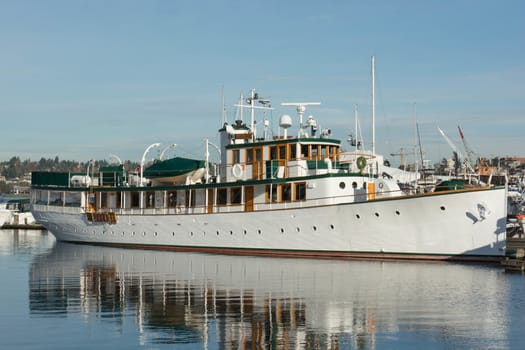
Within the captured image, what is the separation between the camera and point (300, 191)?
35.1m

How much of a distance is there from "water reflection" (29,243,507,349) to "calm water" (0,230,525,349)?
0.11ft

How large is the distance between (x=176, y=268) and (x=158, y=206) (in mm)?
10997

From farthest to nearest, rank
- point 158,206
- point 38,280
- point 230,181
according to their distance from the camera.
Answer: point 158,206
point 230,181
point 38,280

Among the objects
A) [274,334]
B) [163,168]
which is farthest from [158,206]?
[274,334]

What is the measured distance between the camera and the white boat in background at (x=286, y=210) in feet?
102

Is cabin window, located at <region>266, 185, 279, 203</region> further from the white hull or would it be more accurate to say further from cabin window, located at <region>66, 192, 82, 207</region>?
cabin window, located at <region>66, 192, 82, 207</region>

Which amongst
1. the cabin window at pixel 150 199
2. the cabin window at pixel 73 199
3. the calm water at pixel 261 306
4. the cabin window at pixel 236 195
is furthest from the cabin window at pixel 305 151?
the cabin window at pixel 73 199

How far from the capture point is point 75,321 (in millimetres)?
18344

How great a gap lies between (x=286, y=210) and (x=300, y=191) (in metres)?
1.43

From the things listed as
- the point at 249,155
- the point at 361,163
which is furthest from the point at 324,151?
the point at 249,155

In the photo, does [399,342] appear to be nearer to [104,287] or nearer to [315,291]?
[315,291]

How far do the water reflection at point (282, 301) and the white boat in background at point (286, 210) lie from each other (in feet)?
5.92

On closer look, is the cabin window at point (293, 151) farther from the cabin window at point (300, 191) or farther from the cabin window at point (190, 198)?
the cabin window at point (190, 198)

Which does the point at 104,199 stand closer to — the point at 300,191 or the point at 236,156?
the point at 236,156
